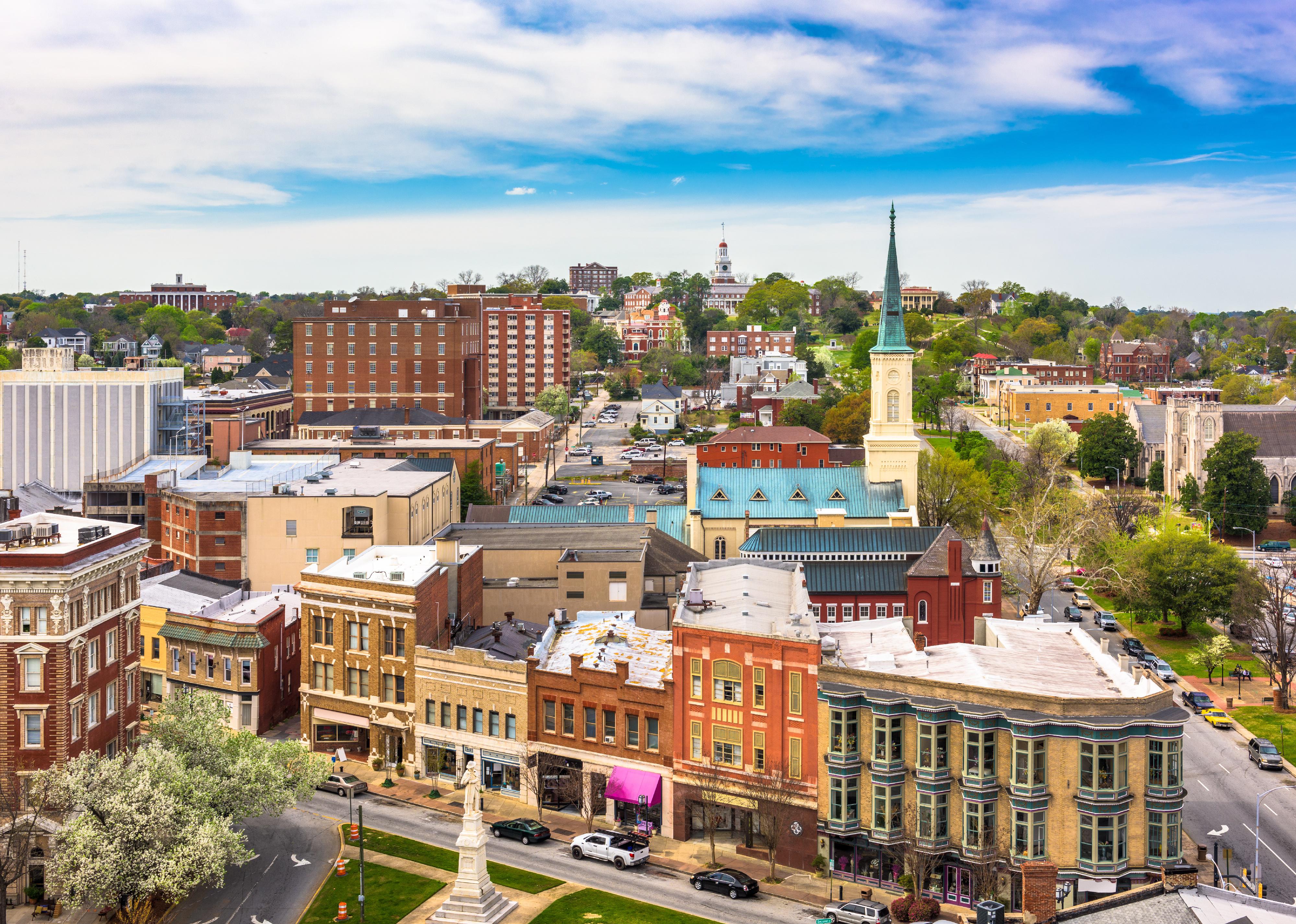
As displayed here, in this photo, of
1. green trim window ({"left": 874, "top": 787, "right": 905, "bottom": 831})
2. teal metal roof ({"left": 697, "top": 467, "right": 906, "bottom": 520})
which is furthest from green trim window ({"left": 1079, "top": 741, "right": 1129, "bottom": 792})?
teal metal roof ({"left": 697, "top": 467, "right": 906, "bottom": 520})

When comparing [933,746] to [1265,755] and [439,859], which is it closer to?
[439,859]

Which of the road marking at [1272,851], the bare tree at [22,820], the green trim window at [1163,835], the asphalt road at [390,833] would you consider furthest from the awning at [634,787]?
the road marking at [1272,851]

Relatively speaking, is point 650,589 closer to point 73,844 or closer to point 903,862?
point 903,862

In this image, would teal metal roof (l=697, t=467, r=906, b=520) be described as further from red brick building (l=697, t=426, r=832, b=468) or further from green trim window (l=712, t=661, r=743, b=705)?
red brick building (l=697, t=426, r=832, b=468)

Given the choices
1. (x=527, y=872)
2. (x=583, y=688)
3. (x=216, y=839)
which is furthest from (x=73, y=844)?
(x=583, y=688)

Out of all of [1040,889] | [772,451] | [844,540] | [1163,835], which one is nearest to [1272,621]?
[844,540]

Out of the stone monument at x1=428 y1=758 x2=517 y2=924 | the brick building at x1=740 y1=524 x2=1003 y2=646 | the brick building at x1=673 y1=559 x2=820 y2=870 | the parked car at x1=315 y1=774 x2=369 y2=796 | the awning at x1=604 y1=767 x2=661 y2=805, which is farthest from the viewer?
the brick building at x1=740 y1=524 x2=1003 y2=646

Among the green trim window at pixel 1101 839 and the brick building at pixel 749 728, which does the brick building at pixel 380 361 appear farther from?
the green trim window at pixel 1101 839

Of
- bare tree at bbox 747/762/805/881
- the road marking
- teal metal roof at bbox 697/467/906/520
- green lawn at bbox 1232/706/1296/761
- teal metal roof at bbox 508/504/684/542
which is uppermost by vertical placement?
teal metal roof at bbox 697/467/906/520

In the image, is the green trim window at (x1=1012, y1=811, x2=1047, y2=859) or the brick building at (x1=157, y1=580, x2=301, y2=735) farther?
the brick building at (x1=157, y1=580, x2=301, y2=735)
